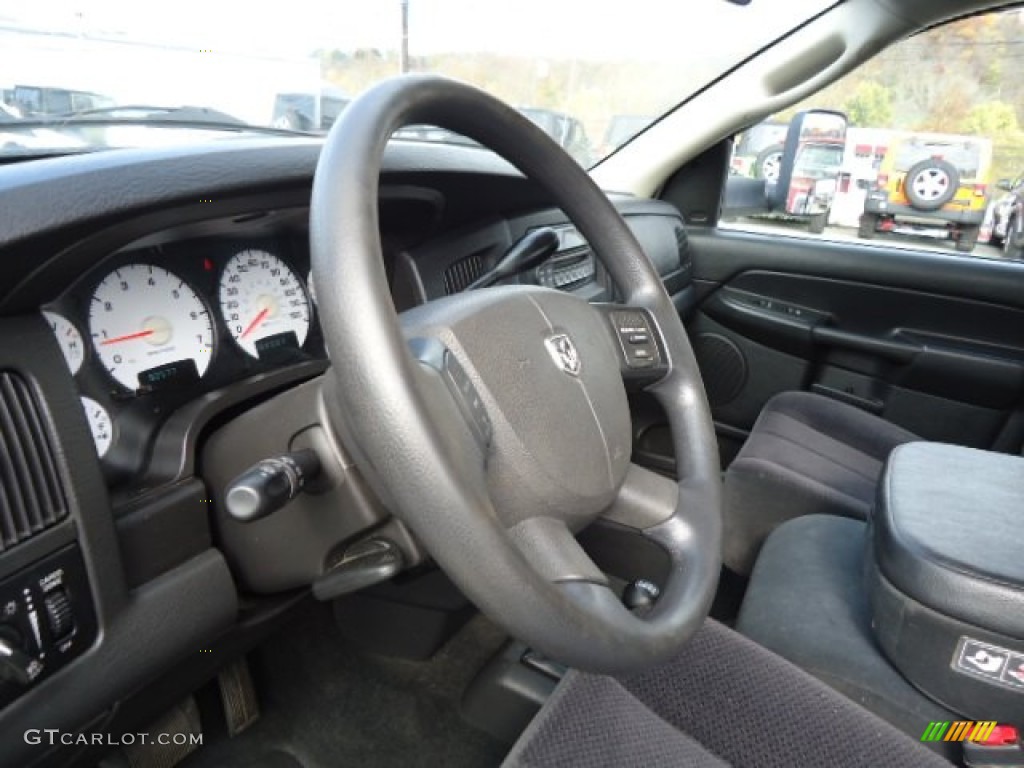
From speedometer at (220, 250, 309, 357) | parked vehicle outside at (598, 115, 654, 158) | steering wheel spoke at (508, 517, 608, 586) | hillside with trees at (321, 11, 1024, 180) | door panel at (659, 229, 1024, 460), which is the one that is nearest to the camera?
steering wheel spoke at (508, 517, 608, 586)

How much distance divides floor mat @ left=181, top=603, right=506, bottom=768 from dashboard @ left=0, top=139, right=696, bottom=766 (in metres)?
0.36

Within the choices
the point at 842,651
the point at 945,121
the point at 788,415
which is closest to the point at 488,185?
the point at 842,651

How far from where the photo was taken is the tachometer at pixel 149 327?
859 millimetres

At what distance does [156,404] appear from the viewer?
938 mm

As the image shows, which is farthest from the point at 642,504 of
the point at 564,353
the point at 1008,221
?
the point at 1008,221

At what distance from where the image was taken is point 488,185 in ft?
4.17

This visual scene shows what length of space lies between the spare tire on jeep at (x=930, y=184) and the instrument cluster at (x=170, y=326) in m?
1.84

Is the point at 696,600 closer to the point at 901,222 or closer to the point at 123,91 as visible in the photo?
the point at 123,91

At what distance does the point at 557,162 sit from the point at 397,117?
26cm

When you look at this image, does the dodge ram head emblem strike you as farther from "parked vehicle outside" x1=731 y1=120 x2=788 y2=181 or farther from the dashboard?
"parked vehicle outside" x1=731 y1=120 x2=788 y2=181

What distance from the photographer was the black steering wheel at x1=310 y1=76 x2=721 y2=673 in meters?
0.57

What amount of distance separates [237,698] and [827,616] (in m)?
1.01

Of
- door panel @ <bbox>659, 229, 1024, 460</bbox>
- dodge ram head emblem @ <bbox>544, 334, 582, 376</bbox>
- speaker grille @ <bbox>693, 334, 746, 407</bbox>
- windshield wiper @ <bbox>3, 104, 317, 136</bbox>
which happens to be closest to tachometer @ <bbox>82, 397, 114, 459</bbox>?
windshield wiper @ <bbox>3, 104, 317, 136</bbox>

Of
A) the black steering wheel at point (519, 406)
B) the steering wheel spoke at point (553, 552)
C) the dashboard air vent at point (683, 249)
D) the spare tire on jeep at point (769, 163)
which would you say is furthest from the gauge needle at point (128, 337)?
the spare tire on jeep at point (769, 163)
